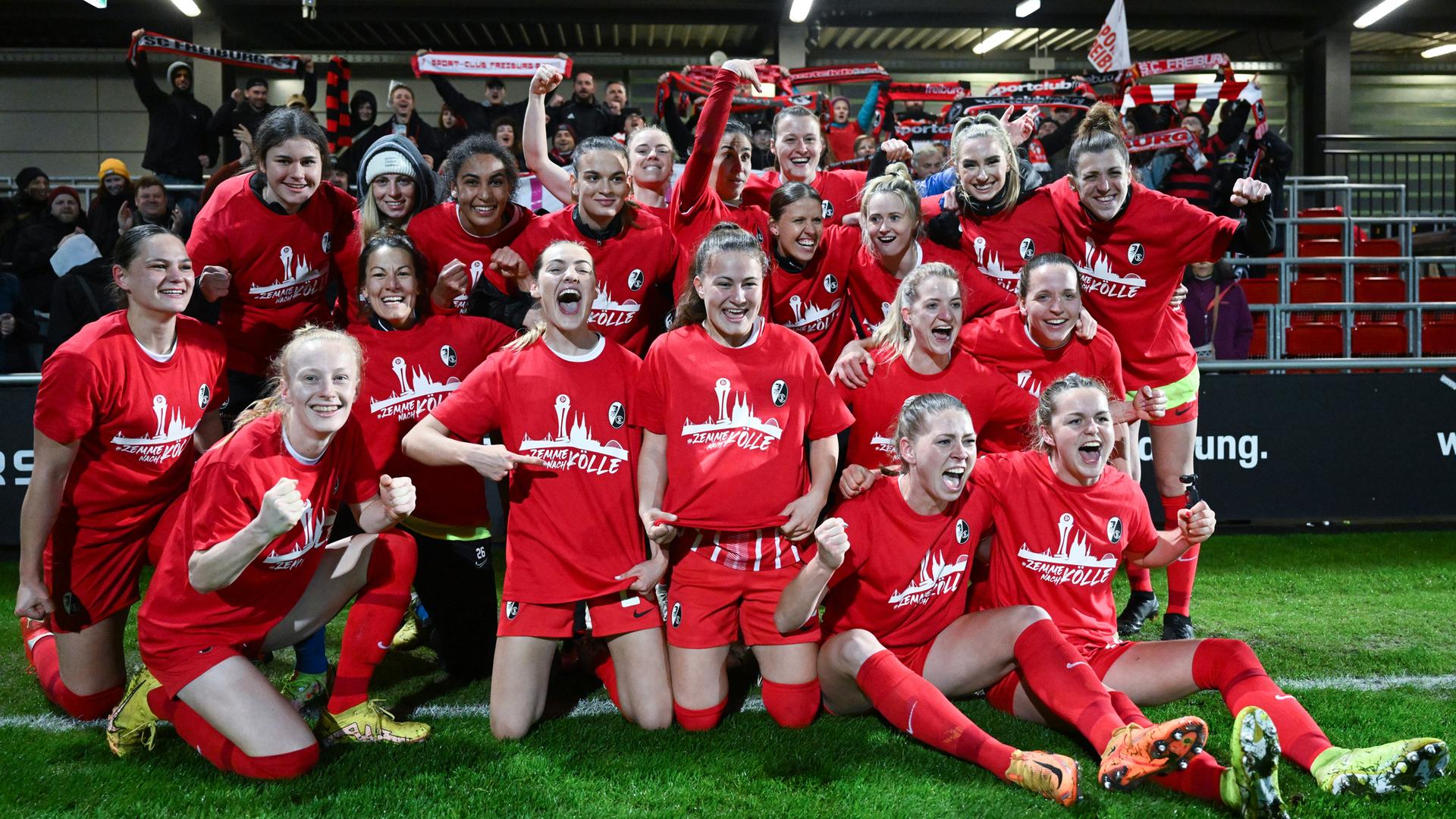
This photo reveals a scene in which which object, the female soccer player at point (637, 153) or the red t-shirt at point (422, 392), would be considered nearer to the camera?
the red t-shirt at point (422, 392)

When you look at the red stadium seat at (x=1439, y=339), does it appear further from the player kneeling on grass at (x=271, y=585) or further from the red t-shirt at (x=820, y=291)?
the player kneeling on grass at (x=271, y=585)

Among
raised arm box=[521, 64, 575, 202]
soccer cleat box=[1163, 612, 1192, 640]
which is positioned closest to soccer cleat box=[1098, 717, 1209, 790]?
soccer cleat box=[1163, 612, 1192, 640]

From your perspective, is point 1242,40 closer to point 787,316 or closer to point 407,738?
point 787,316

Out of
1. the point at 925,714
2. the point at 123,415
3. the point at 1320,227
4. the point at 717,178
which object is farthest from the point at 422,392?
the point at 1320,227

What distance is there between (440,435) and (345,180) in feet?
14.4

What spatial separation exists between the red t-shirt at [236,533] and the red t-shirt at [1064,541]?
210 centimetres

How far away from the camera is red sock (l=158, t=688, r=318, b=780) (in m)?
2.95

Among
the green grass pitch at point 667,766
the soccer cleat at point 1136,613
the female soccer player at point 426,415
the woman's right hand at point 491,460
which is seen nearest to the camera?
the green grass pitch at point 667,766

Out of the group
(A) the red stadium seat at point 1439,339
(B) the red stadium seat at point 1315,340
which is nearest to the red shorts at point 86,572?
(B) the red stadium seat at point 1315,340

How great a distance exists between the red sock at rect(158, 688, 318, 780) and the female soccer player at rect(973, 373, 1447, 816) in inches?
82.3

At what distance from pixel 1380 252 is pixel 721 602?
35.8 ft

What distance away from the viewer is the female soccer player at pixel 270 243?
13.1ft

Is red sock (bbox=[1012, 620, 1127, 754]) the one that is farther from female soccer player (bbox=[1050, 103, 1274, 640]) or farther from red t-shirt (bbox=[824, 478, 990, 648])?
female soccer player (bbox=[1050, 103, 1274, 640])

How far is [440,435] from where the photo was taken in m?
3.37
